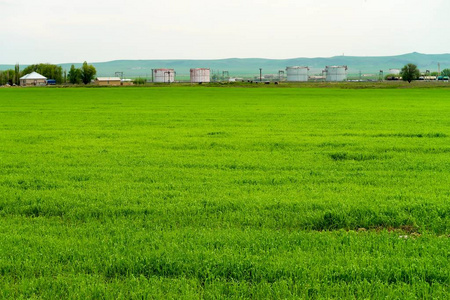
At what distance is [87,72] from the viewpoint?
17150 cm

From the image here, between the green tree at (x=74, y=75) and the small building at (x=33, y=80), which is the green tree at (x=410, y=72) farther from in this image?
the small building at (x=33, y=80)

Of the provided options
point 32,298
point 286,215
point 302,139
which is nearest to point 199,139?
point 302,139

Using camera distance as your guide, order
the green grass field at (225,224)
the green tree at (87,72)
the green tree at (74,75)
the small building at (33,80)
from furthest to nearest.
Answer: the small building at (33,80), the green tree at (74,75), the green tree at (87,72), the green grass field at (225,224)

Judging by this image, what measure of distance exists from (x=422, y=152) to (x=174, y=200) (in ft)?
34.7

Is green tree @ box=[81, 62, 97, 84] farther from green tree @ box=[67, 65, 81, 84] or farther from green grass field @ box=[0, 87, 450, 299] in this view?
green grass field @ box=[0, 87, 450, 299]

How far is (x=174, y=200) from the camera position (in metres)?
9.70

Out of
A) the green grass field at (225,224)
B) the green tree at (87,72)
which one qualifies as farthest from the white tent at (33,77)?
the green grass field at (225,224)

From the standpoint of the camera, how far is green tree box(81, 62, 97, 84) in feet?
559

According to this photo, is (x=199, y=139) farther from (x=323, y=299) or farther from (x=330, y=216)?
(x=323, y=299)

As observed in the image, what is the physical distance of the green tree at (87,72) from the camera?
170 meters

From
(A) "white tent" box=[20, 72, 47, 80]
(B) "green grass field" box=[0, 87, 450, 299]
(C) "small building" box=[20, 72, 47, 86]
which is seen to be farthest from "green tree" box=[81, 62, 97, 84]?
(B) "green grass field" box=[0, 87, 450, 299]

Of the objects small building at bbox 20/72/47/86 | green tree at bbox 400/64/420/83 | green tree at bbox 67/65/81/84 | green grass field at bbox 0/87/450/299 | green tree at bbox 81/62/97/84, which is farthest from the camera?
small building at bbox 20/72/47/86

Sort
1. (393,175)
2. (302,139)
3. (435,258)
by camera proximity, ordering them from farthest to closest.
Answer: (302,139) < (393,175) < (435,258)

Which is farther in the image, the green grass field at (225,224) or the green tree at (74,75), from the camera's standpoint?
the green tree at (74,75)
